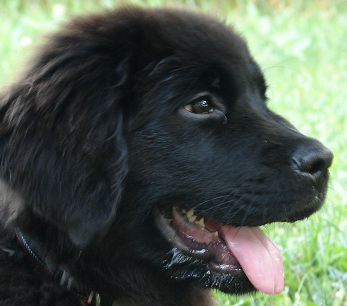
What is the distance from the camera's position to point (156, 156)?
273 cm

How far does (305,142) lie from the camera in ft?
9.20

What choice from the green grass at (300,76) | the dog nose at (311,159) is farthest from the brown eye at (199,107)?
the green grass at (300,76)

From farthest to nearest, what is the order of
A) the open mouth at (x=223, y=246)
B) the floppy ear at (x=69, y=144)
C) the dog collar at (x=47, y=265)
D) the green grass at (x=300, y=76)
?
1. the green grass at (x=300, y=76)
2. the open mouth at (x=223, y=246)
3. the dog collar at (x=47, y=265)
4. the floppy ear at (x=69, y=144)

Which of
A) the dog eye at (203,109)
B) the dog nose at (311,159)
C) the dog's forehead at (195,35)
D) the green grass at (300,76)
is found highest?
the dog's forehead at (195,35)

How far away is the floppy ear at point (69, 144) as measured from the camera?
255cm

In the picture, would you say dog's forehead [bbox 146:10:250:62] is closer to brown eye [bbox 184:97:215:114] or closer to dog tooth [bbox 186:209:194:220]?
brown eye [bbox 184:97:215:114]

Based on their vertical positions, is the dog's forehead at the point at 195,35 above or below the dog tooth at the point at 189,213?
above

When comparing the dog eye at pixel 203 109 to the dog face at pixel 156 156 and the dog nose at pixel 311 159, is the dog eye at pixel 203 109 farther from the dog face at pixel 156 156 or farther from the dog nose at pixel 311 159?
the dog nose at pixel 311 159

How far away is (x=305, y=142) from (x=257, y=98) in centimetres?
34

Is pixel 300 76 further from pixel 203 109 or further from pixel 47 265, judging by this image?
pixel 47 265

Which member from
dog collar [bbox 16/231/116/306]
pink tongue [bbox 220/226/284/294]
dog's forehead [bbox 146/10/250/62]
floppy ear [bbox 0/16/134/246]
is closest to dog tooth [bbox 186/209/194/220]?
pink tongue [bbox 220/226/284/294]

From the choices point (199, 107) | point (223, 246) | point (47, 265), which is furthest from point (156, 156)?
point (47, 265)

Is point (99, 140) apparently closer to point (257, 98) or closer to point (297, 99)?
point (257, 98)

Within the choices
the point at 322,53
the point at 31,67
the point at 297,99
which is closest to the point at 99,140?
the point at 31,67
